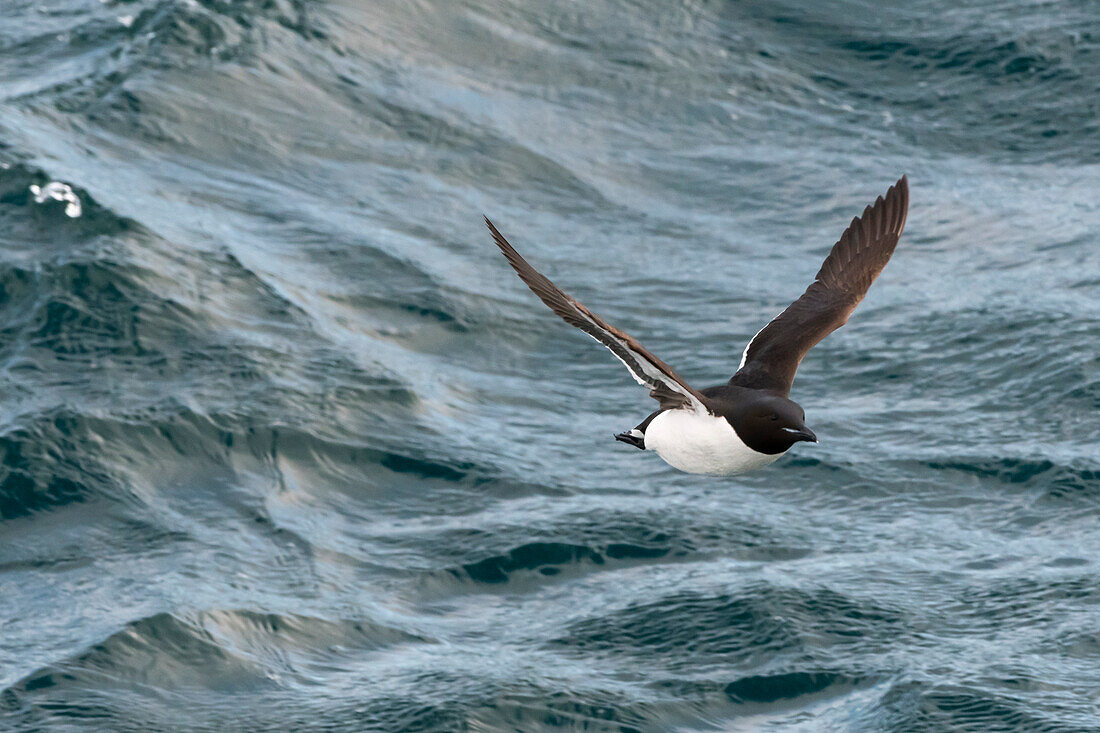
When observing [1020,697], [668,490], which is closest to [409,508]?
[668,490]

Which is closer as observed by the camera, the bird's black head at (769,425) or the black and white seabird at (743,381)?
the black and white seabird at (743,381)

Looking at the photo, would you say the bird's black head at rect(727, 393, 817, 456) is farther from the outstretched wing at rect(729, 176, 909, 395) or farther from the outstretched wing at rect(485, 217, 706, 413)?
the outstretched wing at rect(729, 176, 909, 395)

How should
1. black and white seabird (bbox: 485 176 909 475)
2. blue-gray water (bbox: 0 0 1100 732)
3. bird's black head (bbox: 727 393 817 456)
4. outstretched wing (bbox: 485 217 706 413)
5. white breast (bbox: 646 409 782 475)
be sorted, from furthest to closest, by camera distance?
blue-gray water (bbox: 0 0 1100 732) < white breast (bbox: 646 409 782 475) < bird's black head (bbox: 727 393 817 456) < black and white seabird (bbox: 485 176 909 475) < outstretched wing (bbox: 485 217 706 413)

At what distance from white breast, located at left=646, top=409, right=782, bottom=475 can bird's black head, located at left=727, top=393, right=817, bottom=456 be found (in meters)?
0.07

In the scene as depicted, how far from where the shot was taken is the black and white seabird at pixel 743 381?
841 cm

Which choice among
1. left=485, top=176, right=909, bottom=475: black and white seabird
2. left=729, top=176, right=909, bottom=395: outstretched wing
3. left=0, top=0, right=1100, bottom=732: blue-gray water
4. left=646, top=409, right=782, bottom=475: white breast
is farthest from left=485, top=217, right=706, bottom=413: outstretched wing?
left=0, top=0, right=1100, bottom=732: blue-gray water

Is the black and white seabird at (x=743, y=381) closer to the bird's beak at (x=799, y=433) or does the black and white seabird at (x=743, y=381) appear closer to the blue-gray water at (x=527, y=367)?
the bird's beak at (x=799, y=433)

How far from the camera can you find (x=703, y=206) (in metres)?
20.2

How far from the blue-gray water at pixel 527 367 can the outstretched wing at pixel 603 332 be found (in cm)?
500

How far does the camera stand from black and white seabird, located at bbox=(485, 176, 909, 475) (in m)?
8.41

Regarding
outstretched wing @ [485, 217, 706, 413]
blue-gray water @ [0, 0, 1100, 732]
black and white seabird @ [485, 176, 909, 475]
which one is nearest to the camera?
outstretched wing @ [485, 217, 706, 413]

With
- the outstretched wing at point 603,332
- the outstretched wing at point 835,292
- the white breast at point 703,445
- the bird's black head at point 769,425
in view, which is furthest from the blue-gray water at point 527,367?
the outstretched wing at point 603,332

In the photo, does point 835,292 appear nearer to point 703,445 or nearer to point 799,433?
point 703,445

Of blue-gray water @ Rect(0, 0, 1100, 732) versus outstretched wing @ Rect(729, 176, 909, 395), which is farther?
blue-gray water @ Rect(0, 0, 1100, 732)
